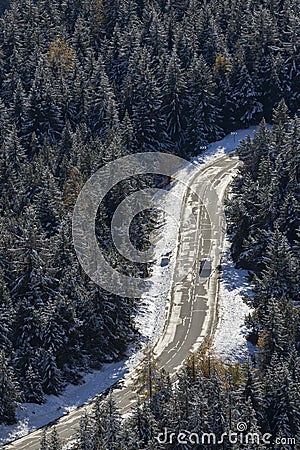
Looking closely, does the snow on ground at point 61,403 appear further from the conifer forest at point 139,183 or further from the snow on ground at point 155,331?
the conifer forest at point 139,183

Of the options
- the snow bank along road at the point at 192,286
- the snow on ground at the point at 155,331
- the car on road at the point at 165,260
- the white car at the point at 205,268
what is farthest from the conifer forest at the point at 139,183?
the white car at the point at 205,268

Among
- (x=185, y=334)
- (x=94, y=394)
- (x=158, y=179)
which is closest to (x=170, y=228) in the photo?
(x=158, y=179)

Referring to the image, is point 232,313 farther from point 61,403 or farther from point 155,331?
point 61,403

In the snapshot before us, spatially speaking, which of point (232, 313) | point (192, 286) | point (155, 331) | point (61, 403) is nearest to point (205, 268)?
point (192, 286)

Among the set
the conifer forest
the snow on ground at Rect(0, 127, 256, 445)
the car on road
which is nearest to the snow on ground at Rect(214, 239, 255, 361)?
the snow on ground at Rect(0, 127, 256, 445)

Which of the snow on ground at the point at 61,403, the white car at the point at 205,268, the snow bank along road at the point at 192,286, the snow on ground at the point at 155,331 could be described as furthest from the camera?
the white car at the point at 205,268

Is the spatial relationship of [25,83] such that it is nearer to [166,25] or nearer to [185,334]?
[166,25]
